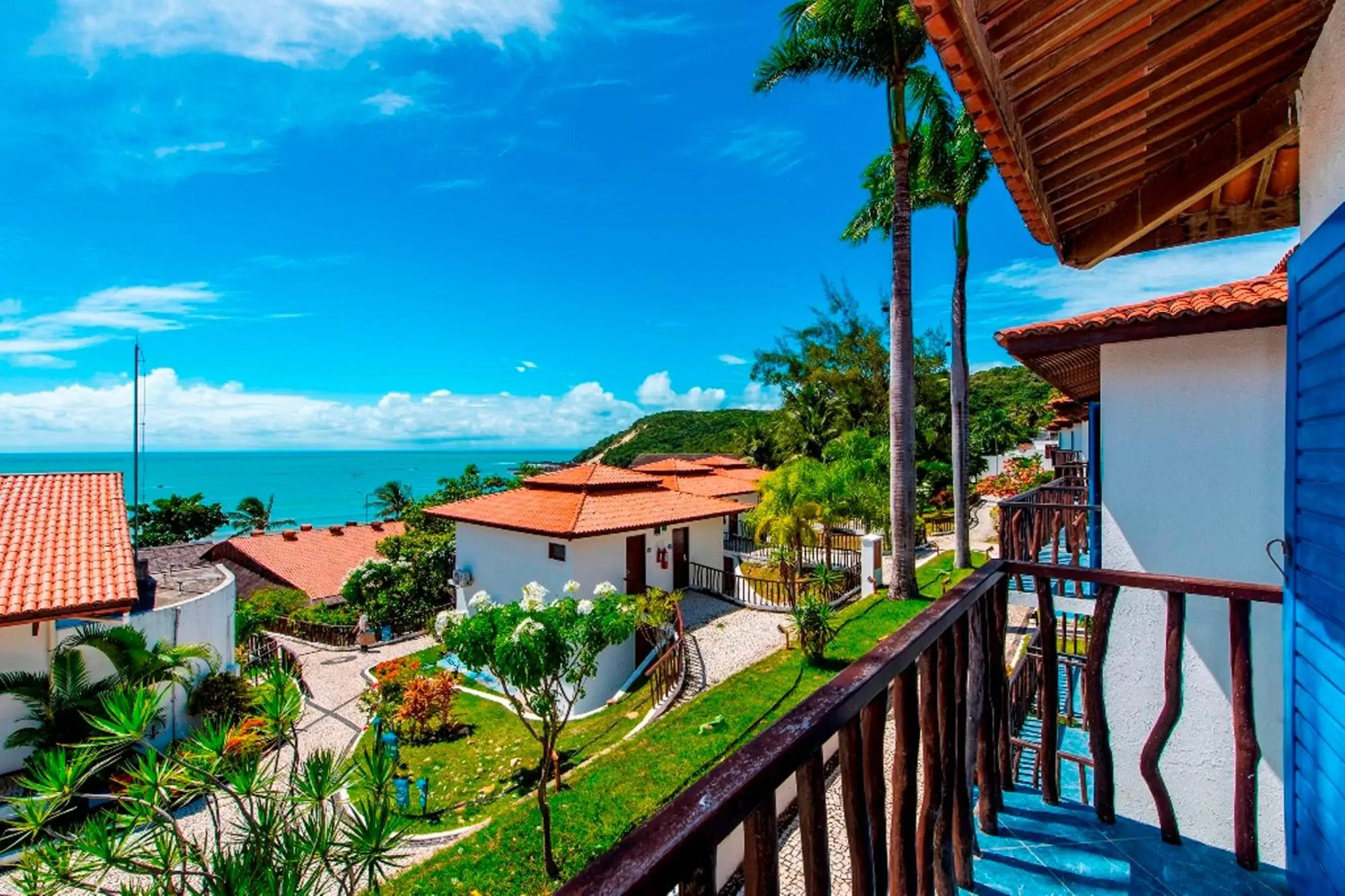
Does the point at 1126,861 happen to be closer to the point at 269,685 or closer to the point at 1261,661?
the point at 1261,661

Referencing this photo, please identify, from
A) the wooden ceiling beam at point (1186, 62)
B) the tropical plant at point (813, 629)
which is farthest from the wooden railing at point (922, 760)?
the tropical plant at point (813, 629)

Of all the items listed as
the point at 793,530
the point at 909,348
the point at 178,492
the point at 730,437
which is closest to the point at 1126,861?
the point at 909,348

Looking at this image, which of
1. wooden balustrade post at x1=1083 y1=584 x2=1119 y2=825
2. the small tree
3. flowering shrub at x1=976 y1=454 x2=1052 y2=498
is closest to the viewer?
wooden balustrade post at x1=1083 y1=584 x2=1119 y2=825

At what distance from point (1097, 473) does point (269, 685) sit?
9.84 meters

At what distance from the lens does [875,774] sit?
1.37 meters

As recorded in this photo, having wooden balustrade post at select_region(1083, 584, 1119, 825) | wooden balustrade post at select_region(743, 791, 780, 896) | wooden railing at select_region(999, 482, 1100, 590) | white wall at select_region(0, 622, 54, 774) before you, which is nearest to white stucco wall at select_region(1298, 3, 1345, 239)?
wooden balustrade post at select_region(1083, 584, 1119, 825)

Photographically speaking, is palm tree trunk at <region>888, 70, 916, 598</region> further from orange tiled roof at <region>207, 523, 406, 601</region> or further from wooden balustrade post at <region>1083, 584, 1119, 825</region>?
orange tiled roof at <region>207, 523, 406, 601</region>

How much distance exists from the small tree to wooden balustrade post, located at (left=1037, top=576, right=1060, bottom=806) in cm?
594

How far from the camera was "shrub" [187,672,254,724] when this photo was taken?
464 inches

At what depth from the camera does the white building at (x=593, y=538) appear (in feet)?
46.9

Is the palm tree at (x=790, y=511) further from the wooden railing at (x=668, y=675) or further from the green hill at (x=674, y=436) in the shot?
the green hill at (x=674, y=436)

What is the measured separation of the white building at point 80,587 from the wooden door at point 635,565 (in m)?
8.56

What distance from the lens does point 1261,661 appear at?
461 cm

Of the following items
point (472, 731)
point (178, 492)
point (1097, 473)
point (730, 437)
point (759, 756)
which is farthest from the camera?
point (178, 492)
